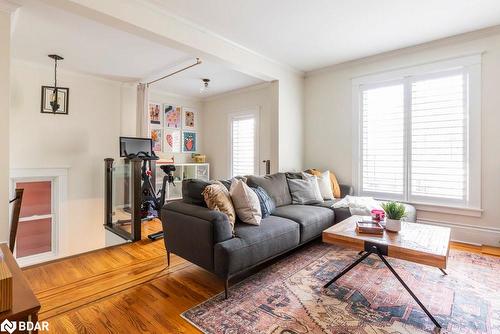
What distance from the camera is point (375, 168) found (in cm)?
405

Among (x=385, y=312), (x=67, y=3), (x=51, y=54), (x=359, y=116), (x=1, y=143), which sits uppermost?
(x=51, y=54)

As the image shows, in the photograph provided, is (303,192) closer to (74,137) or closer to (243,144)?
(243,144)

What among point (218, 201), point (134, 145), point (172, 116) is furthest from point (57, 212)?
point (218, 201)

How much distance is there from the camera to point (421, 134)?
3.60m

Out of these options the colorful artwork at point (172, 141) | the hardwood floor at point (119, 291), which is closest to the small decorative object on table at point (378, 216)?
the hardwood floor at point (119, 291)

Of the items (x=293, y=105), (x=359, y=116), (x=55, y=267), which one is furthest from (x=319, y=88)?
(x=55, y=267)

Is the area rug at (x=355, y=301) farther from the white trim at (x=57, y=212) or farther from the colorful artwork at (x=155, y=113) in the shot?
the colorful artwork at (x=155, y=113)

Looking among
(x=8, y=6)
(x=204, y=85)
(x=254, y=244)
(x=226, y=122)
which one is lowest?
(x=254, y=244)

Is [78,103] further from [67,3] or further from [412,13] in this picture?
[412,13]

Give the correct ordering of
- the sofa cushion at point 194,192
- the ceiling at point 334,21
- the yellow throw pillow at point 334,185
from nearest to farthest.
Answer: the sofa cushion at point 194,192, the ceiling at point 334,21, the yellow throw pillow at point 334,185

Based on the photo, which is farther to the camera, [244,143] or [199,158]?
[199,158]

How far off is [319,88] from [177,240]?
11.6ft

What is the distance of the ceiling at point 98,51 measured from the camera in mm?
2762

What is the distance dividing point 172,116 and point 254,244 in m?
4.32
